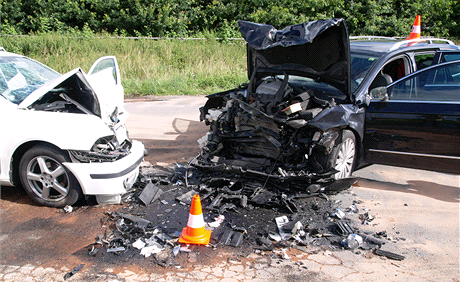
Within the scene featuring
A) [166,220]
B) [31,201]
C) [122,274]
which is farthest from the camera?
[31,201]

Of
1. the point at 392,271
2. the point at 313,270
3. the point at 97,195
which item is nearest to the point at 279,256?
the point at 313,270

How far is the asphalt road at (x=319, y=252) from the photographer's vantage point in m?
3.29

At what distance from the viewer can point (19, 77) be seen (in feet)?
16.3

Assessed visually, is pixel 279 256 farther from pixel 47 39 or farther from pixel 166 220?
pixel 47 39

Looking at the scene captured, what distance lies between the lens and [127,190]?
455 cm

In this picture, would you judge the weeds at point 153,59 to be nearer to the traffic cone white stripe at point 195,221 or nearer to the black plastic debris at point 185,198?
the black plastic debris at point 185,198

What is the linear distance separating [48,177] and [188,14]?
22.1 meters

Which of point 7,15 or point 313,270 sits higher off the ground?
point 7,15

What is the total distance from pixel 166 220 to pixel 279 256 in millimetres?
1433

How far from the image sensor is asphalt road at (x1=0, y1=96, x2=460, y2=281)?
3.29 m

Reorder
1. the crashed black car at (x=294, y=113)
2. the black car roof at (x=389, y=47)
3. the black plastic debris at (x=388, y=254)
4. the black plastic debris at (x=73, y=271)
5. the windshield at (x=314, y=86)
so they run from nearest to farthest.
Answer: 1. the black plastic debris at (x=73, y=271)
2. the black plastic debris at (x=388, y=254)
3. the crashed black car at (x=294, y=113)
4. the windshield at (x=314, y=86)
5. the black car roof at (x=389, y=47)

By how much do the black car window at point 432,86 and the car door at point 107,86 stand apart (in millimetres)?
3861

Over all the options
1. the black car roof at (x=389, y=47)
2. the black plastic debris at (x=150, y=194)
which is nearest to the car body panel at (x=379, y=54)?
the black car roof at (x=389, y=47)

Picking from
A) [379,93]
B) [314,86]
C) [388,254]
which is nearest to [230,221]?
[388,254]
